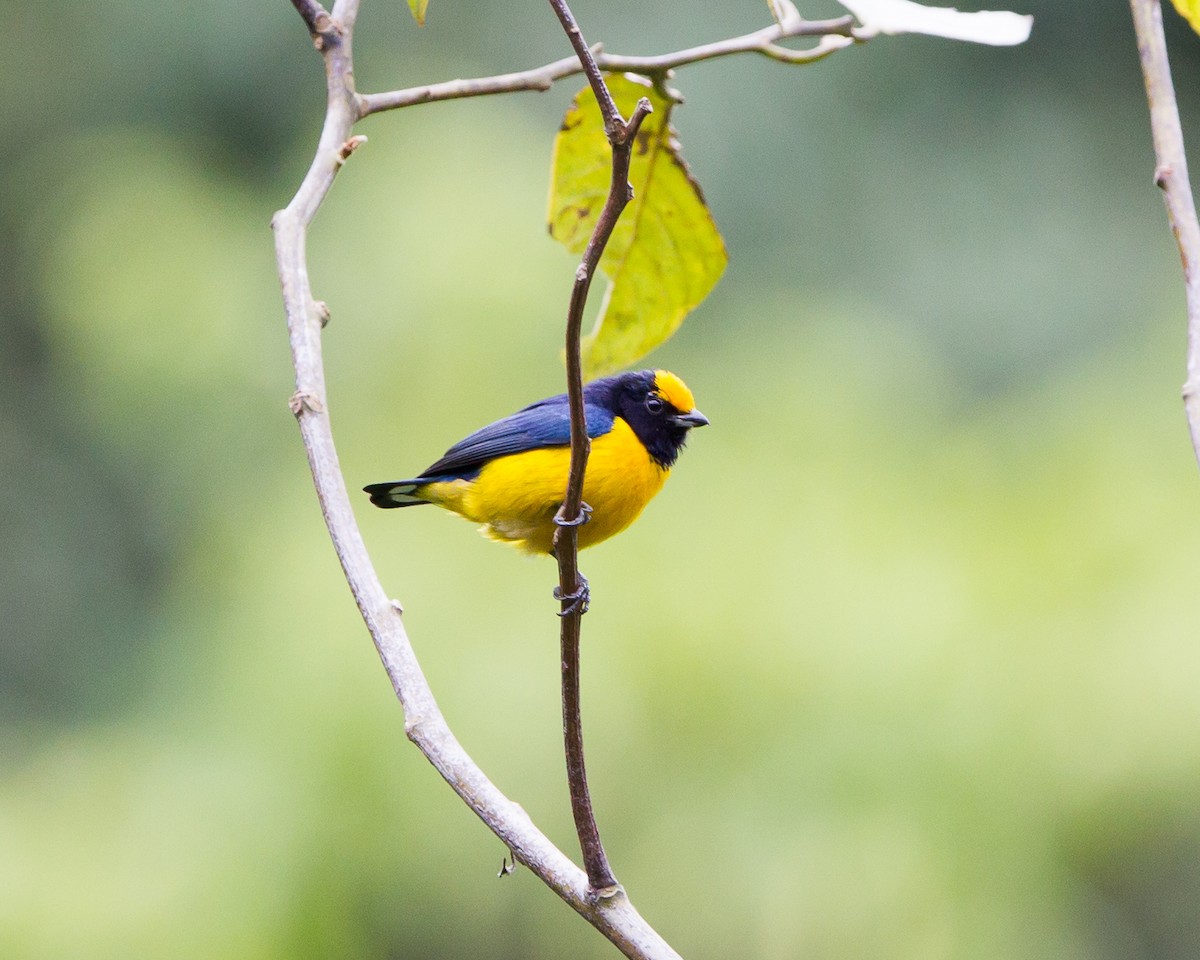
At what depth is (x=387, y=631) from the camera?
1.41 m

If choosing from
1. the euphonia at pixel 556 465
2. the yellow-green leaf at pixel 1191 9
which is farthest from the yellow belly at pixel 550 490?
the yellow-green leaf at pixel 1191 9

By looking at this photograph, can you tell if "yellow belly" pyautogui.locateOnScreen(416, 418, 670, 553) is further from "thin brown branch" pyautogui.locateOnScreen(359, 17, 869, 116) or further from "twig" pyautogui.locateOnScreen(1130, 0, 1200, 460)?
"twig" pyautogui.locateOnScreen(1130, 0, 1200, 460)

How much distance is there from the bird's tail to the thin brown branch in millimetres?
1496

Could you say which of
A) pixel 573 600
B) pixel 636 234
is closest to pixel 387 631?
pixel 573 600

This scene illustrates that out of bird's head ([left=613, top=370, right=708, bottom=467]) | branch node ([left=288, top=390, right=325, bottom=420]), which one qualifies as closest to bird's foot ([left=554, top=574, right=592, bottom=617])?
branch node ([left=288, top=390, right=325, bottom=420])

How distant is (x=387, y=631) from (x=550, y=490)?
1.43 m

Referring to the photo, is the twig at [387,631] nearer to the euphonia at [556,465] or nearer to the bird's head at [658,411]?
the euphonia at [556,465]

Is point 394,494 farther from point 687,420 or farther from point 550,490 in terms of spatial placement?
point 687,420

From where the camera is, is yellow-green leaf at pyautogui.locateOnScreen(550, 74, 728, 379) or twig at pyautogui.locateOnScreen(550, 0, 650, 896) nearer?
twig at pyautogui.locateOnScreen(550, 0, 650, 896)

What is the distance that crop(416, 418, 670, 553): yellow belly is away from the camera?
2.85 meters

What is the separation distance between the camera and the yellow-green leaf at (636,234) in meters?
2.02

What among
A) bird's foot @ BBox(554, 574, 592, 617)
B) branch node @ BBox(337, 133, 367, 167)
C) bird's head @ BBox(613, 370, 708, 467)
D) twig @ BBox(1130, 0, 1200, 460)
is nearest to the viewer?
twig @ BBox(1130, 0, 1200, 460)

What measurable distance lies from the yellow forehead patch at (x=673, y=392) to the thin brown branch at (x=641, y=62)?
138 cm

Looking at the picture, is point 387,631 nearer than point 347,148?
Yes
